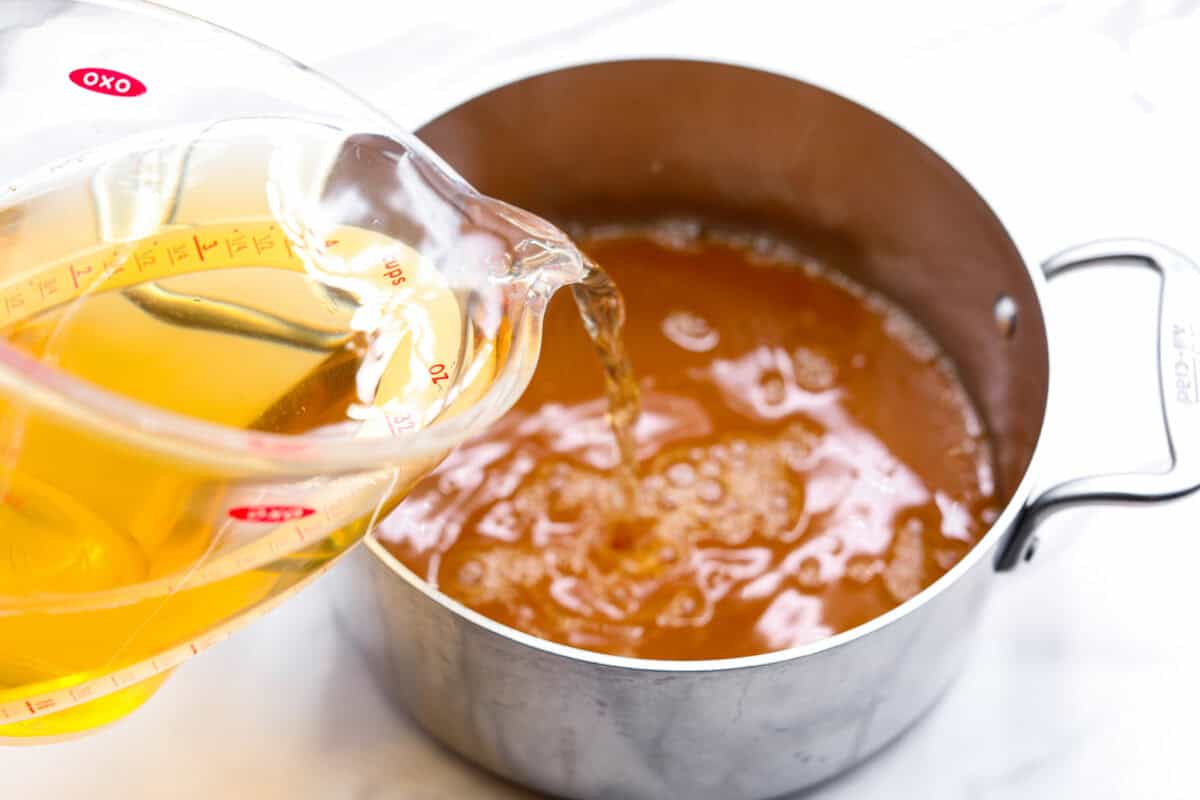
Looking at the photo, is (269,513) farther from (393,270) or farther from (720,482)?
(720,482)

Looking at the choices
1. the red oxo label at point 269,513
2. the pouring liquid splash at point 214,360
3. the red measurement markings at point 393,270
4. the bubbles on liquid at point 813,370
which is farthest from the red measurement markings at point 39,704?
the bubbles on liquid at point 813,370

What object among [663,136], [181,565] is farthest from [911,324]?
[181,565]

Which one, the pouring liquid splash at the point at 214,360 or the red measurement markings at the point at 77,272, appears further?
the red measurement markings at the point at 77,272

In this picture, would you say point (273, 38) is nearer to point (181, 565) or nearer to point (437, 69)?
point (437, 69)

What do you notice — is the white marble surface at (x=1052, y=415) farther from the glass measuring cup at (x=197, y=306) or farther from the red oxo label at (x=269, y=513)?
the red oxo label at (x=269, y=513)

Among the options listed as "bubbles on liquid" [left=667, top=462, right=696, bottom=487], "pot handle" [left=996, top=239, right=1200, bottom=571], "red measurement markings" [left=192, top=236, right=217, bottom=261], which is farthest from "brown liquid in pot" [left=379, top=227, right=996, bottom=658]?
"red measurement markings" [left=192, top=236, right=217, bottom=261]

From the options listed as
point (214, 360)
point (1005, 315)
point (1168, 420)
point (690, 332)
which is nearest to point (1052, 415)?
point (1168, 420)

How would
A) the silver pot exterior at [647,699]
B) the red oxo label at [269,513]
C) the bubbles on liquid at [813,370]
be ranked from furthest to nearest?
the bubbles on liquid at [813,370] → the silver pot exterior at [647,699] → the red oxo label at [269,513]
